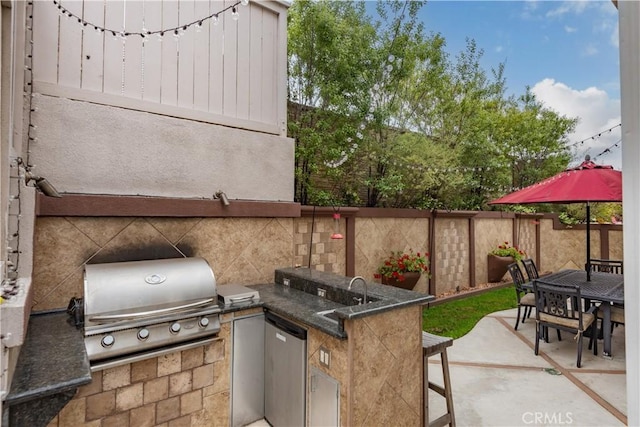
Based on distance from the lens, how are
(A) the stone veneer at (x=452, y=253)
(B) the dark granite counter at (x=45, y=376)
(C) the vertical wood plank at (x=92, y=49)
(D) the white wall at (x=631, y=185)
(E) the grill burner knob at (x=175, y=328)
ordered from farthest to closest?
(A) the stone veneer at (x=452, y=253) < (C) the vertical wood plank at (x=92, y=49) < (E) the grill burner knob at (x=175, y=328) < (B) the dark granite counter at (x=45, y=376) < (D) the white wall at (x=631, y=185)

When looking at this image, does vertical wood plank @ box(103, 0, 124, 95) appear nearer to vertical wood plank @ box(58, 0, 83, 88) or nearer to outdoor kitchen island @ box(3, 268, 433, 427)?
vertical wood plank @ box(58, 0, 83, 88)

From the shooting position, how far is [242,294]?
118 inches

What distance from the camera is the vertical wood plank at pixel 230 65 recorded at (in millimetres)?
3930

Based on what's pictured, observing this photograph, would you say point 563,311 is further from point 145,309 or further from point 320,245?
point 145,309

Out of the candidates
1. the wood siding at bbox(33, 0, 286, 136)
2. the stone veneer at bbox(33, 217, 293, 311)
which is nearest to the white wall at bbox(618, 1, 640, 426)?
the stone veneer at bbox(33, 217, 293, 311)

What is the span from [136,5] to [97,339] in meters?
3.20

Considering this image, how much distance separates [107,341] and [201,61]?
3003mm

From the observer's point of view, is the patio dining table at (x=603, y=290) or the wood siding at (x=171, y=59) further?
the patio dining table at (x=603, y=290)

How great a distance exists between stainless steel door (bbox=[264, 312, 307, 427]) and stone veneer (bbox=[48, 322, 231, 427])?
0.35m

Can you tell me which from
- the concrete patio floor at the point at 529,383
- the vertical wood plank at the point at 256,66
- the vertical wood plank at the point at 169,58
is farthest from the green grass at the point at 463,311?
the vertical wood plank at the point at 169,58

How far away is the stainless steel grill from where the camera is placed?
229 cm

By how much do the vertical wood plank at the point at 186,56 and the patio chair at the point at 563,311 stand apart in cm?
481

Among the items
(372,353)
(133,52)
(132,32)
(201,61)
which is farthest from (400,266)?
(132,32)

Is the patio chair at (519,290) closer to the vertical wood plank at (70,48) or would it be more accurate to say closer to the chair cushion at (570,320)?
the chair cushion at (570,320)
